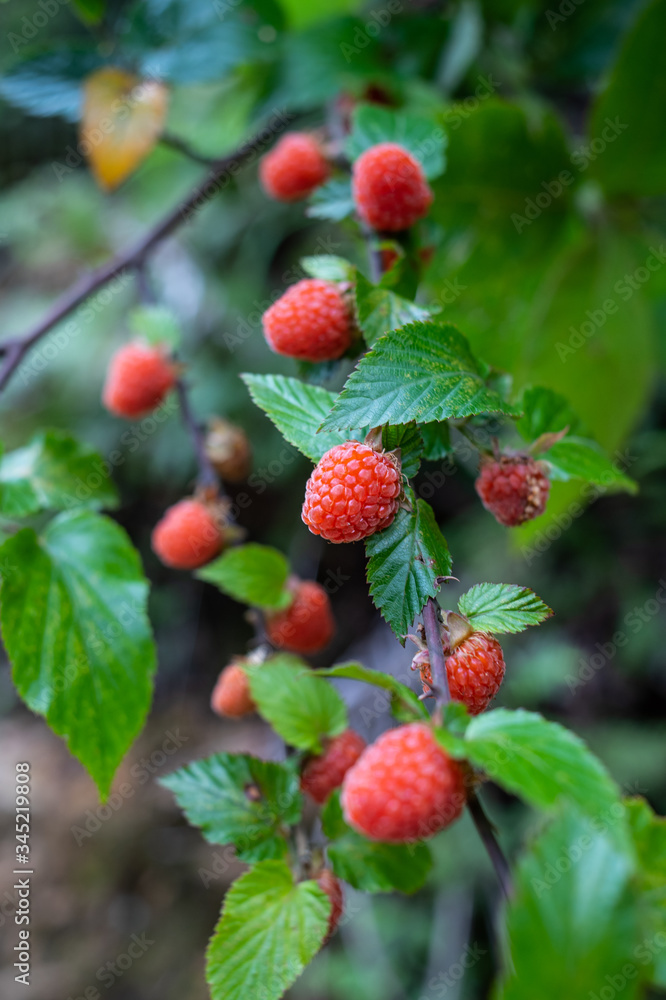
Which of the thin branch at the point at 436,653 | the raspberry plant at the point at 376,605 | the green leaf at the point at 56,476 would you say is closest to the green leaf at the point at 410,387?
the raspberry plant at the point at 376,605

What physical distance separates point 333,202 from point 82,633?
45 centimetres

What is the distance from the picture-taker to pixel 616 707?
156cm

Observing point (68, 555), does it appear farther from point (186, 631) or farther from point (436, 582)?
point (186, 631)

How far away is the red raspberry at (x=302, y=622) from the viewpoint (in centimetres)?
67

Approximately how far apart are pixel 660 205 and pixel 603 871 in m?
1.00

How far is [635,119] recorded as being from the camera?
0.86 m

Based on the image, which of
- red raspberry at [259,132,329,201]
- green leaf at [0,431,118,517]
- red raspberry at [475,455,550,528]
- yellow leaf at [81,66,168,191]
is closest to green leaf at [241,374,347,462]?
red raspberry at [475,455,550,528]

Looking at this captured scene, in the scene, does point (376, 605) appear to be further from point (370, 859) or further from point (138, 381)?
point (138, 381)

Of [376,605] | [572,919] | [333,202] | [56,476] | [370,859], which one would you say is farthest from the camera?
[56,476]

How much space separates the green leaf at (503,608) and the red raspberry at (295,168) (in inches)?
25.1

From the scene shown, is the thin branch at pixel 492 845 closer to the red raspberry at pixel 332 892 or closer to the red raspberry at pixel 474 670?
the red raspberry at pixel 474 670

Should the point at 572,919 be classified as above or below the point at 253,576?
above

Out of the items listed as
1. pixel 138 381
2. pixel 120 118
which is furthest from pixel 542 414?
pixel 120 118

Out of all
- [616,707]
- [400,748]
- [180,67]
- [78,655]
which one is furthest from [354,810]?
[616,707]
